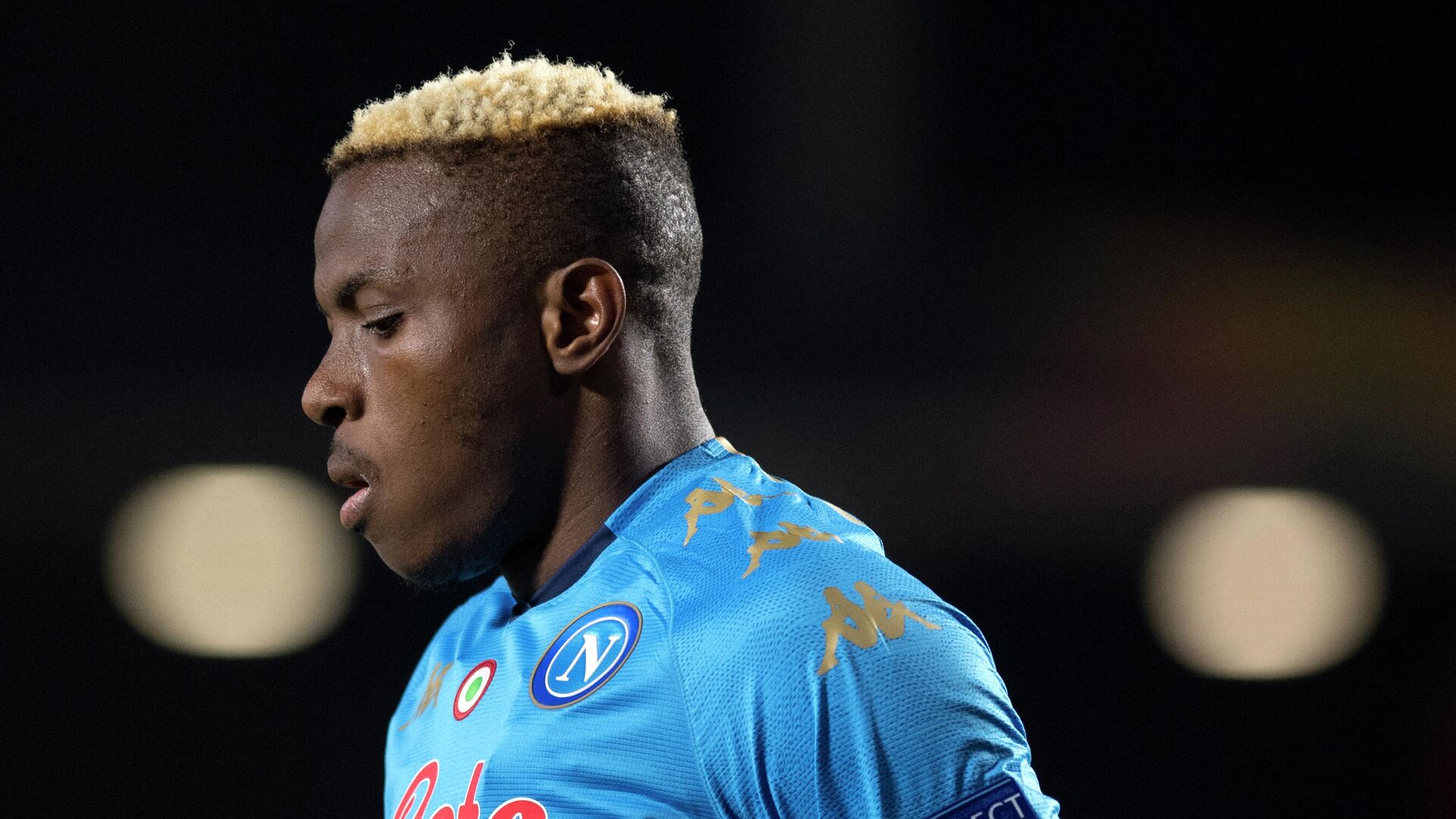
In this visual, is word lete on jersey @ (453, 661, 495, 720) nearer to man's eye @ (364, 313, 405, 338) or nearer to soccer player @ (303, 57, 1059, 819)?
soccer player @ (303, 57, 1059, 819)

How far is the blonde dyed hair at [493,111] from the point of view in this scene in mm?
1253

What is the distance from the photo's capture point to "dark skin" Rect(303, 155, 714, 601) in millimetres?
1196

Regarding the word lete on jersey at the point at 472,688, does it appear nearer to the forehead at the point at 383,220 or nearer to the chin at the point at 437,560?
the chin at the point at 437,560

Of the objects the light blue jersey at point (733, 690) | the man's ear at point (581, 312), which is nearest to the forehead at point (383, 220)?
the man's ear at point (581, 312)

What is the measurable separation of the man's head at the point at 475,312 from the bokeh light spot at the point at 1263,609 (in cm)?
186

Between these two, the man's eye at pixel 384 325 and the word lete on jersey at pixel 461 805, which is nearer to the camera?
the word lete on jersey at pixel 461 805

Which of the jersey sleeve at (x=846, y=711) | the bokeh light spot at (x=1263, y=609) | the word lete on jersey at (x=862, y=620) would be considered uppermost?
the word lete on jersey at (x=862, y=620)

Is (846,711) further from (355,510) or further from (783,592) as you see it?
(355,510)

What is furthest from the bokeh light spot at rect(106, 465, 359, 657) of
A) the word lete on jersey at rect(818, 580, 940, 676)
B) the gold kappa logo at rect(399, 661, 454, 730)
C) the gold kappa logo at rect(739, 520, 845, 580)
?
the word lete on jersey at rect(818, 580, 940, 676)

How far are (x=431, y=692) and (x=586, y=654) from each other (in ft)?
1.18

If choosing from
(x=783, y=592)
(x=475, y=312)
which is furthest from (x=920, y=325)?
(x=783, y=592)

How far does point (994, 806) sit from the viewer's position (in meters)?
0.94

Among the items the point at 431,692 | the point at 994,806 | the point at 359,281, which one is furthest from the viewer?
the point at 431,692

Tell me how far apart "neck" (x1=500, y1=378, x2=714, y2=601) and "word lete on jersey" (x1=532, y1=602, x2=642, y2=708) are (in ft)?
0.35
